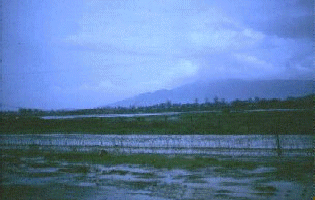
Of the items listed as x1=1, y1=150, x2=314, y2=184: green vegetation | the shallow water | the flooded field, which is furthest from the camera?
x1=1, y1=150, x2=314, y2=184: green vegetation

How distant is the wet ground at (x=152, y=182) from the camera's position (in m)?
15.8

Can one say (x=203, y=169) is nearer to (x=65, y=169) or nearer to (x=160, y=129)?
(x=65, y=169)

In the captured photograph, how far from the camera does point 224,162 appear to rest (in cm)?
2447

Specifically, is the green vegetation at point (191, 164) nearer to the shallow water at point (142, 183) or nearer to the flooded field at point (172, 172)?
the flooded field at point (172, 172)

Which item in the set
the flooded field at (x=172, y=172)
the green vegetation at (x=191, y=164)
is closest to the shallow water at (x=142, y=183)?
the flooded field at (x=172, y=172)

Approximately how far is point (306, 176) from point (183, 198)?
8210mm

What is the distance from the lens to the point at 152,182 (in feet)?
61.8

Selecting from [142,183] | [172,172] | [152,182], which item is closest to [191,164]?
[172,172]

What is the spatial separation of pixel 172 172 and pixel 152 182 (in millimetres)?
3108

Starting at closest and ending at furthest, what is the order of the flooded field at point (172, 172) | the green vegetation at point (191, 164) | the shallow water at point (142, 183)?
1. the shallow water at point (142, 183)
2. the flooded field at point (172, 172)
3. the green vegetation at point (191, 164)

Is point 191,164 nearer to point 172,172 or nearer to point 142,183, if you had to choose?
point 172,172

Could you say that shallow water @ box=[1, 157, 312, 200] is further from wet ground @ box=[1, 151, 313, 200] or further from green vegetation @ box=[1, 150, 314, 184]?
green vegetation @ box=[1, 150, 314, 184]

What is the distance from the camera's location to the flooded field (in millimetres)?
16211

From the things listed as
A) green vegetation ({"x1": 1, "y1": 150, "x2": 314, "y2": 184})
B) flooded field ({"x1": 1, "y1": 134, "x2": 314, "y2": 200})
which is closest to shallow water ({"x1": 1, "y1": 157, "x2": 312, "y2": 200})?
flooded field ({"x1": 1, "y1": 134, "x2": 314, "y2": 200})
